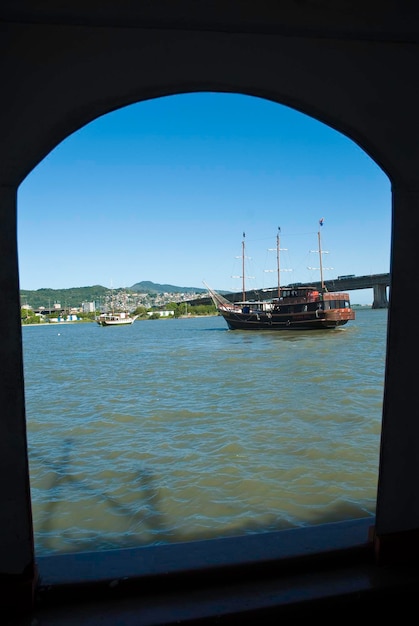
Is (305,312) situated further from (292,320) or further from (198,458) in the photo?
(198,458)

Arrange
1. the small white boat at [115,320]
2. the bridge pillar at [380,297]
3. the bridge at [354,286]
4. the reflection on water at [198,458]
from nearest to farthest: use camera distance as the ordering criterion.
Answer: the reflection on water at [198,458] < the bridge at [354,286] < the bridge pillar at [380,297] < the small white boat at [115,320]

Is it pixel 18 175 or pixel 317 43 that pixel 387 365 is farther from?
pixel 18 175

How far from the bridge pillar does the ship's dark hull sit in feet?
71.5

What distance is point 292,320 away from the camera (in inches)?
1528

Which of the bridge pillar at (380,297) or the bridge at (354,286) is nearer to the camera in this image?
the bridge at (354,286)

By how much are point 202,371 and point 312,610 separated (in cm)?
1616

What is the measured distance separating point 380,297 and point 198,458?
60.1 metres

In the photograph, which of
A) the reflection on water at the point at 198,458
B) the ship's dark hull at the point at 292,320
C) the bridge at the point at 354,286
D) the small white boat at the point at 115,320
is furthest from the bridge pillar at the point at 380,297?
the reflection on water at the point at 198,458

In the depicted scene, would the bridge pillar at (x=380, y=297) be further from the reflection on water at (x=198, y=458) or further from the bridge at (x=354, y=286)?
the reflection on water at (x=198, y=458)

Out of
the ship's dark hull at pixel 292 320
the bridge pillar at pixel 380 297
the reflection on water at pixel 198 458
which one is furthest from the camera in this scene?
the bridge pillar at pixel 380 297

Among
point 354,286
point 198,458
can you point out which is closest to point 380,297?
point 354,286

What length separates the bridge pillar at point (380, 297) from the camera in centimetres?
6020

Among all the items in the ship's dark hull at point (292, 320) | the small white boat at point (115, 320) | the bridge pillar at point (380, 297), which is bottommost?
the small white boat at point (115, 320)

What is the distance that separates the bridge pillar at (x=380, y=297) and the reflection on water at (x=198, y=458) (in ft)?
159
